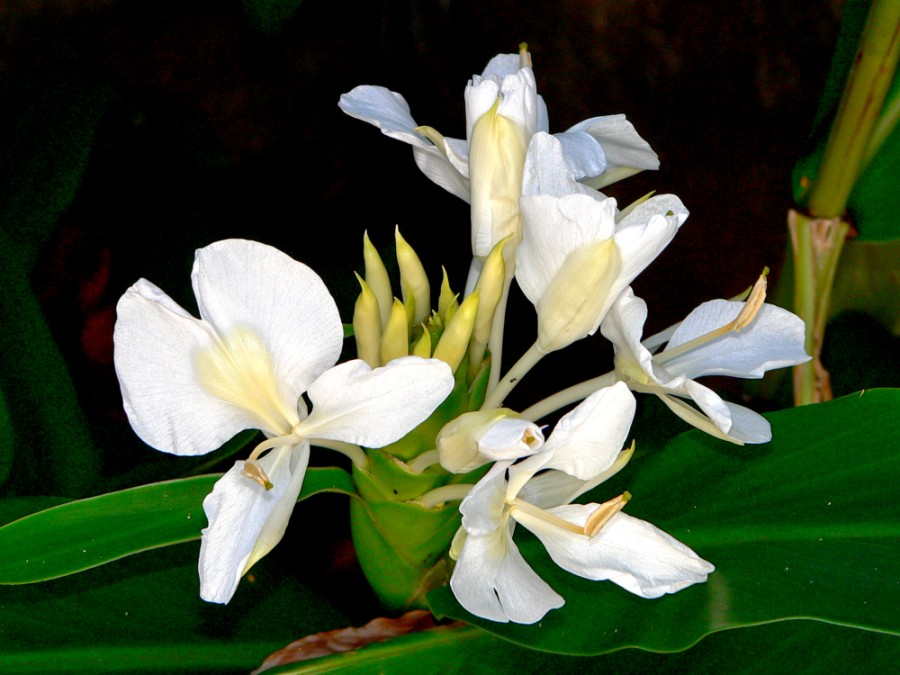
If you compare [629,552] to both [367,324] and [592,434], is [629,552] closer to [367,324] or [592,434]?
[592,434]

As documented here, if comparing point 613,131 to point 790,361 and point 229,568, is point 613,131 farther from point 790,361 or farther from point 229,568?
point 229,568

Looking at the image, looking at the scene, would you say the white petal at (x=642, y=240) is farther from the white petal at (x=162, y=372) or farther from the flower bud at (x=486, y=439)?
the white petal at (x=162, y=372)

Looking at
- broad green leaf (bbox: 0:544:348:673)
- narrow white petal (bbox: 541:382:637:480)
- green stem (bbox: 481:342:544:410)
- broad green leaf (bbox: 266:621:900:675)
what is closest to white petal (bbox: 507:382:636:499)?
narrow white petal (bbox: 541:382:637:480)

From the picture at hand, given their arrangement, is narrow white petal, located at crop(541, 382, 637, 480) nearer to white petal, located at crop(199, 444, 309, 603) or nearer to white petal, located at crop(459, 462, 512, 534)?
white petal, located at crop(459, 462, 512, 534)

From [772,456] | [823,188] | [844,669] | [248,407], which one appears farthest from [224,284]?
[823,188]

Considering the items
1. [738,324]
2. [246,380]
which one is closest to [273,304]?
[246,380]

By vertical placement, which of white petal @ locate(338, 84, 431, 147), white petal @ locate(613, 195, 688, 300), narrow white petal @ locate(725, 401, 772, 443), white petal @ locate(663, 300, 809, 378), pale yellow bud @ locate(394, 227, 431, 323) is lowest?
narrow white petal @ locate(725, 401, 772, 443)
